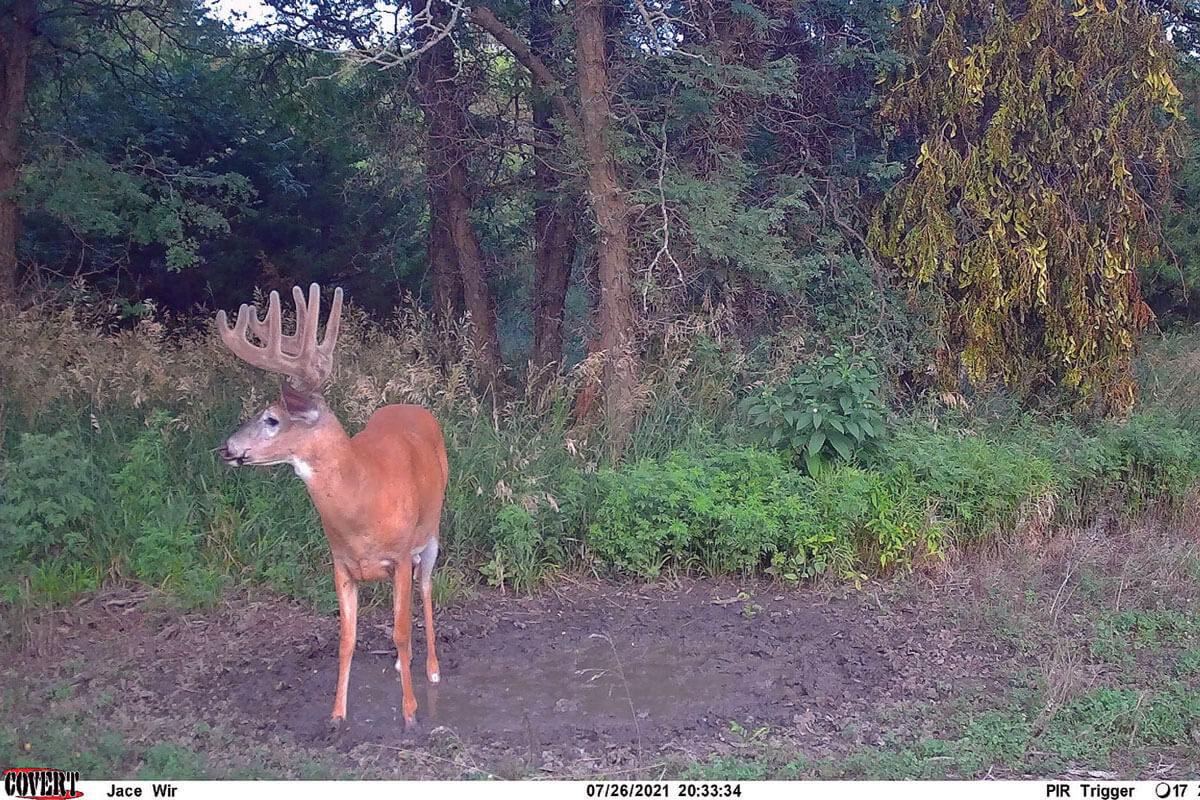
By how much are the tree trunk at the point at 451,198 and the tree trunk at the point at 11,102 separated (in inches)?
128

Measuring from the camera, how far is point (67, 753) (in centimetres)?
429

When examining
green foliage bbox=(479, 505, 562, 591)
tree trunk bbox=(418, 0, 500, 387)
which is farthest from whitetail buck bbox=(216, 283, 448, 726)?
tree trunk bbox=(418, 0, 500, 387)

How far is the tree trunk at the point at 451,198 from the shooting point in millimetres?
9789

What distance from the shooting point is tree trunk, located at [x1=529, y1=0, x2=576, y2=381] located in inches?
367

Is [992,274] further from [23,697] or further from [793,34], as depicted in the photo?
[23,697]

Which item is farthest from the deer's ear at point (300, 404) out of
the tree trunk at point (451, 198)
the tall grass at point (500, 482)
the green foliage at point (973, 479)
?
the tree trunk at point (451, 198)

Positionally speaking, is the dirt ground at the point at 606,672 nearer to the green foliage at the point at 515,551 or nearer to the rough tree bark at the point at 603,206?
the green foliage at the point at 515,551

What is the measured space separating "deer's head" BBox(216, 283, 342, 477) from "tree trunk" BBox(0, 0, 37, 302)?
5570 mm

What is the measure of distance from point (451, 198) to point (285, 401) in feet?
21.0

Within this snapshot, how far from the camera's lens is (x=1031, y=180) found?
342 inches

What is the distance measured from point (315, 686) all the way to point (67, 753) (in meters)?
1.24

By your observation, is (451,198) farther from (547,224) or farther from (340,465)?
(340,465)

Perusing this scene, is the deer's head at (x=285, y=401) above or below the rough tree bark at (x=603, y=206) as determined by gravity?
below

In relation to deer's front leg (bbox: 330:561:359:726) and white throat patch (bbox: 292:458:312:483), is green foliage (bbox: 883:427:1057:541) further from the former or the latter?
white throat patch (bbox: 292:458:312:483)
